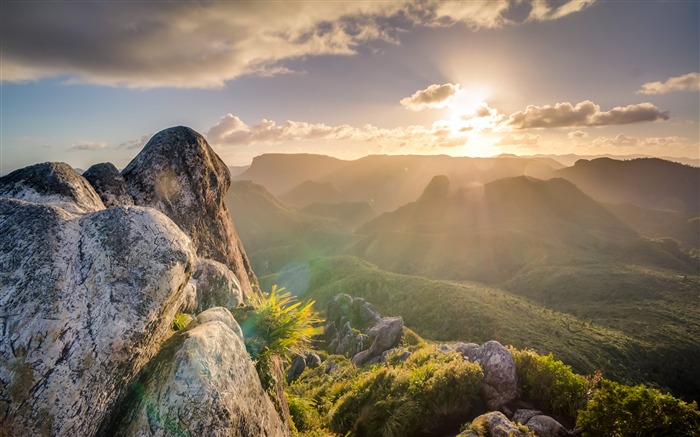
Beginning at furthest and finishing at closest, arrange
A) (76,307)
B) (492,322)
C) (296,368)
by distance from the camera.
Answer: (492,322) < (296,368) < (76,307)

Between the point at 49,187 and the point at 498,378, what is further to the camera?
the point at 498,378

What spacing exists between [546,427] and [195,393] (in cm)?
1013

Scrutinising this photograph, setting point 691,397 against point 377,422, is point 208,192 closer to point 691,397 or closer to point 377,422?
point 377,422

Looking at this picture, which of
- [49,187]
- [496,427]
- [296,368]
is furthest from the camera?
[296,368]

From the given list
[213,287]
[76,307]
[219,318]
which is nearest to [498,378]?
[219,318]

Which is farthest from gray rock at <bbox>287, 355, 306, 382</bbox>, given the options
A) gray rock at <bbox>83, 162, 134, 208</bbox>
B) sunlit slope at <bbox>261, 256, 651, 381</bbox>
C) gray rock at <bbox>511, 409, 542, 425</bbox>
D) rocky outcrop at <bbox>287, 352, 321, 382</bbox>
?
sunlit slope at <bbox>261, 256, 651, 381</bbox>

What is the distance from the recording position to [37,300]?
4.54 meters

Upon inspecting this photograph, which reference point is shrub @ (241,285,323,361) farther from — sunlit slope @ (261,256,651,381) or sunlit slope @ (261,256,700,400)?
sunlit slope @ (261,256,651,381)

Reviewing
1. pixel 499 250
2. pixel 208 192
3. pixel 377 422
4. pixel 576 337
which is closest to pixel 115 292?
pixel 377 422

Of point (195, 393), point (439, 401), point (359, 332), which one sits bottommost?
point (359, 332)

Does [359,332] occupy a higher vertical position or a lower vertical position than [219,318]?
lower

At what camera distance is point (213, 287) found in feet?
32.6

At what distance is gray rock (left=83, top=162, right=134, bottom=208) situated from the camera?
34.2 ft

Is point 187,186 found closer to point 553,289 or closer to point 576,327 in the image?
point 576,327
